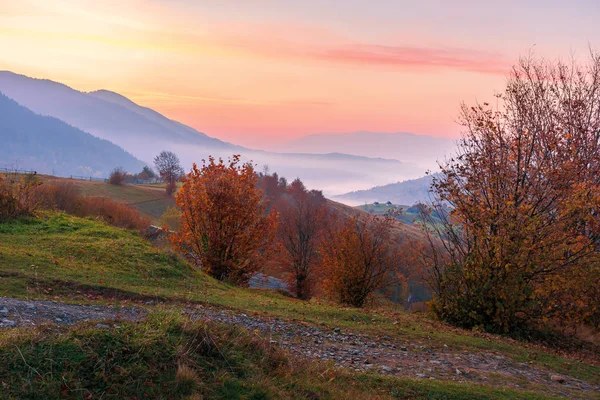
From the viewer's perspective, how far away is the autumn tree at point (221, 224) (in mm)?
26781

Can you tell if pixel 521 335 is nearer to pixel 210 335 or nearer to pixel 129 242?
pixel 210 335

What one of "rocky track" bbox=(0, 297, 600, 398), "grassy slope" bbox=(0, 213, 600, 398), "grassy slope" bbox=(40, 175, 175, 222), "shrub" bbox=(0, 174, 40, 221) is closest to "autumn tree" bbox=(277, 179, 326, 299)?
"grassy slope" bbox=(0, 213, 600, 398)

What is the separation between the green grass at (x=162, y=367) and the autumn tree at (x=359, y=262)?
2066 cm

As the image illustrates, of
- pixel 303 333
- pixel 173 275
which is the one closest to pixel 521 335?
pixel 303 333

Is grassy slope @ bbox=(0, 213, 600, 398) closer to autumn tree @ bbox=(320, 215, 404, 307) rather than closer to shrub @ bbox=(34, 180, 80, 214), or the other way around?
autumn tree @ bbox=(320, 215, 404, 307)

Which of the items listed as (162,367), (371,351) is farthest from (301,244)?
(162,367)

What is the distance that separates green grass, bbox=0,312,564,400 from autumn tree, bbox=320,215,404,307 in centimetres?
2066

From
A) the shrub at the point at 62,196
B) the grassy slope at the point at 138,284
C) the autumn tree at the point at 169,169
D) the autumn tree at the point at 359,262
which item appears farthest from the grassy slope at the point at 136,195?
the grassy slope at the point at 138,284

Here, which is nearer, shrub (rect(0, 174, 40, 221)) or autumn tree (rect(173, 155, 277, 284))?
shrub (rect(0, 174, 40, 221))

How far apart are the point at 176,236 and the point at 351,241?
1010cm

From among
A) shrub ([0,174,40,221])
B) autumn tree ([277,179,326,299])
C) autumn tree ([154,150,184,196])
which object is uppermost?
autumn tree ([154,150,184,196])

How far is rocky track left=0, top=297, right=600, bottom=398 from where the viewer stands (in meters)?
9.86

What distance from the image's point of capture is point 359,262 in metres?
29.5

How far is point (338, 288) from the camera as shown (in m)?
29.3
